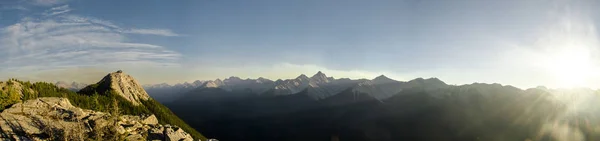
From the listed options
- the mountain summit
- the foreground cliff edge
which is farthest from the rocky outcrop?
the mountain summit

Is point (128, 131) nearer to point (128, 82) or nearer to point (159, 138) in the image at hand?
point (159, 138)

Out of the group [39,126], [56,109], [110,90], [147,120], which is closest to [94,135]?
[39,126]

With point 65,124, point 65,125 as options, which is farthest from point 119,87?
point 65,125

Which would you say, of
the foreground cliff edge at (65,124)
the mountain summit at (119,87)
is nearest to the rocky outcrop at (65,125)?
the foreground cliff edge at (65,124)

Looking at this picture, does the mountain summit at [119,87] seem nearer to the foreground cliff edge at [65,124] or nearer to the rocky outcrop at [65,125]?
the foreground cliff edge at [65,124]

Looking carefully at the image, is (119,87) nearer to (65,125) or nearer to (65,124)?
(65,124)

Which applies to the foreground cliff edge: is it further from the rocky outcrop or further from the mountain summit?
the mountain summit
